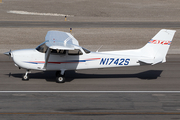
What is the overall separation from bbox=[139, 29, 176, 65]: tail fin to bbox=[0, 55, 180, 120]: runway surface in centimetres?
121

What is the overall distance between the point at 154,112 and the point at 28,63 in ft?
21.6

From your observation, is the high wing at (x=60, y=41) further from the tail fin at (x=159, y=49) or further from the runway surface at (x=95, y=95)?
the tail fin at (x=159, y=49)

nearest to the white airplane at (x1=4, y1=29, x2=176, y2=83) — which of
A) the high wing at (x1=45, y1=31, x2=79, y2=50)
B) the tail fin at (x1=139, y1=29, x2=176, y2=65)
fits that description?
the tail fin at (x1=139, y1=29, x2=176, y2=65)

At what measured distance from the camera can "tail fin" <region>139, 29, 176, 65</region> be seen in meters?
12.9

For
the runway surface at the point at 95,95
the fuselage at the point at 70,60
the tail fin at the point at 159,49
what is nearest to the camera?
the runway surface at the point at 95,95

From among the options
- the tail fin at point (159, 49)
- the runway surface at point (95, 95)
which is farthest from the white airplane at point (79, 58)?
the runway surface at point (95, 95)

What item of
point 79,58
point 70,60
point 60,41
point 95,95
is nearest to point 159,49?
point 79,58

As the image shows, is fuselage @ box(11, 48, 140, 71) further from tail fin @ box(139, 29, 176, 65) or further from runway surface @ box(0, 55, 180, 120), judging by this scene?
runway surface @ box(0, 55, 180, 120)

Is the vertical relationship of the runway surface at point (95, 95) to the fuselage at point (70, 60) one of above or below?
below

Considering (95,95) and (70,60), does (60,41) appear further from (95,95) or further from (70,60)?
(95,95)

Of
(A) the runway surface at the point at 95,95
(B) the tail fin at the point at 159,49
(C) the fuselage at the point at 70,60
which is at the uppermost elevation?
(B) the tail fin at the point at 159,49

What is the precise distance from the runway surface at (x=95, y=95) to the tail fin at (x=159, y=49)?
47.7 inches

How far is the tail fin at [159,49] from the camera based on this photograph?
42.4ft

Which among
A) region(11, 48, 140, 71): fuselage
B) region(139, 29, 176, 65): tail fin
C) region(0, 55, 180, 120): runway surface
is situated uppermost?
region(139, 29, 176, 65): tail fin
